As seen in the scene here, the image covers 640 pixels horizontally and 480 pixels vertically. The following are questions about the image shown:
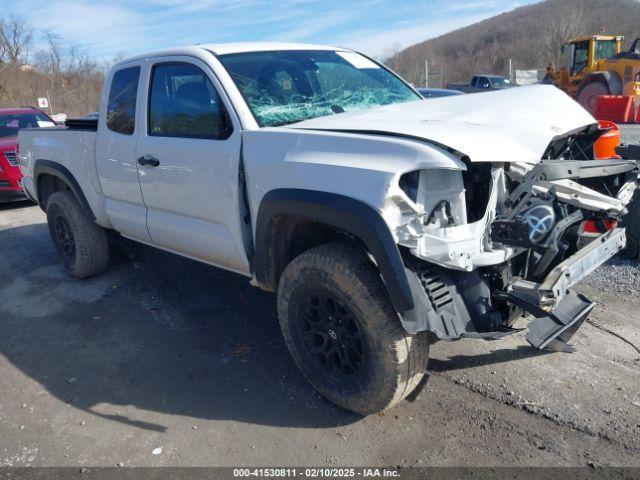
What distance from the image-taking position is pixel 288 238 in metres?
3.24

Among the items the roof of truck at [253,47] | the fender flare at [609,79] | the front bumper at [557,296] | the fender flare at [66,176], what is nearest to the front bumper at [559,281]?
the front bumper at [557,296]

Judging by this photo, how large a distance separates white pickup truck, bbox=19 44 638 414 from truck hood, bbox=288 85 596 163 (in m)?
0.01

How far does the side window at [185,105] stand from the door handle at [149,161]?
18 cm

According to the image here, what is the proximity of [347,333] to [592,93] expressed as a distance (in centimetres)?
1859

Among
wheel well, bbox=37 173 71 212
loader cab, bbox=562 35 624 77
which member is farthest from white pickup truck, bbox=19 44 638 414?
loader cab, bbox=562 35 624 77

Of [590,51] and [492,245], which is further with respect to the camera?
[590,51]

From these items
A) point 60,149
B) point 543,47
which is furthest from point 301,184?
point 543,47

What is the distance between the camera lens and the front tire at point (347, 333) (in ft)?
9.03

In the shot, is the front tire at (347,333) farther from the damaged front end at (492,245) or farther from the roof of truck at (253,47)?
the roof of truck at (253,47)

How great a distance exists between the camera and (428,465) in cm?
271

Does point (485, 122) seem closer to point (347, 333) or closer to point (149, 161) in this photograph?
point (347, 333)

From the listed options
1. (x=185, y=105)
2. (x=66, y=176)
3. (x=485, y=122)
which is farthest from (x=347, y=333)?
(x=66, y=176)

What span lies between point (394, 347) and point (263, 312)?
198 cm

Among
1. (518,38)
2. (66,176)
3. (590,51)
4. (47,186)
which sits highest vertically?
(518,38)
